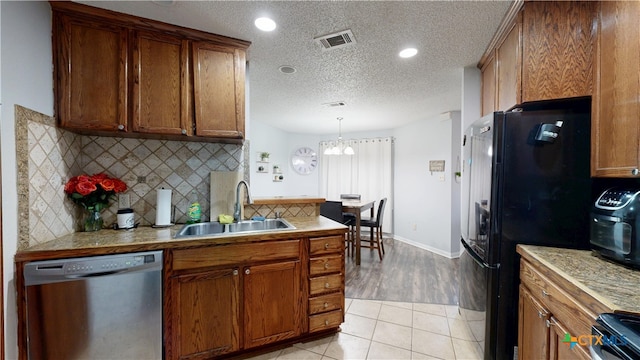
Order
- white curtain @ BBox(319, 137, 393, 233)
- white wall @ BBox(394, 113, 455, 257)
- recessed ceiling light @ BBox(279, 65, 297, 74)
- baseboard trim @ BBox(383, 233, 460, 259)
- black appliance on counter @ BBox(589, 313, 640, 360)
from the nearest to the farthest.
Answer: black appliance on counter @ BBox(589, 313, 640, 360) < recessed ceiling light @ BBox(279, 65, 297, 74) < baseboard trim @ BBox(383, 233, 460, 259) < white wall @ BBox(394, 113, 455, 257) < white curtain @ BBox(319, 137, 393, 233)

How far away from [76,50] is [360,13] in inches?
72.9

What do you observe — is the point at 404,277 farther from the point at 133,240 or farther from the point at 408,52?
the point at 133,240

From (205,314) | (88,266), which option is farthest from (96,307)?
(205,314)

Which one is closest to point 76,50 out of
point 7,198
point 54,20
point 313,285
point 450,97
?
point 54,20

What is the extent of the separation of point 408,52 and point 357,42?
468 mm

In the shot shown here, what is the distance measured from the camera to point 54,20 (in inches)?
59.8

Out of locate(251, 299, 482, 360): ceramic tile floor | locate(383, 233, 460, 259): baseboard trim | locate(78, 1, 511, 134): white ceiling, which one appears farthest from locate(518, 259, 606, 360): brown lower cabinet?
locate(383, 233, 460, 259): baseboard trim

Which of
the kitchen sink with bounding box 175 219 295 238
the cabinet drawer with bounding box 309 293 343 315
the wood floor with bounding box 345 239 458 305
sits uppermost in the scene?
the kitchen sink with bounding box 175 219 295 238

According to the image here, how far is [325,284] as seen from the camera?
1.85 metres

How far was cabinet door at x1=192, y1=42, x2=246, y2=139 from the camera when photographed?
1816 millimetres

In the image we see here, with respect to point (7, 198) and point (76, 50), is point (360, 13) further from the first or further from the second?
point (7, 198)

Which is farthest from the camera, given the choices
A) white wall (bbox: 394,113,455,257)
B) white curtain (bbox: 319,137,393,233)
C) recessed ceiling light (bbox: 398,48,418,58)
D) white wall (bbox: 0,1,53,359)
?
white curtain (bbox: 319,137,393,233)

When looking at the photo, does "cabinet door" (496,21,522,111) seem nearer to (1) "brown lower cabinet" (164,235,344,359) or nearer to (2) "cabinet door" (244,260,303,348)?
(1) "brown lower cabinet" (164,235,344,359)

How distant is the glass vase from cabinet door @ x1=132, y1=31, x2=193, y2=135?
2.18 ft
